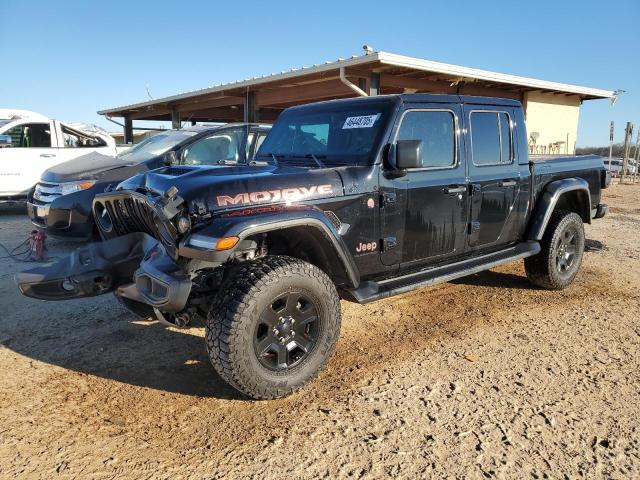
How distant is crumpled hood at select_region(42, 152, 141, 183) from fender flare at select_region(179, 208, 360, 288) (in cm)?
448

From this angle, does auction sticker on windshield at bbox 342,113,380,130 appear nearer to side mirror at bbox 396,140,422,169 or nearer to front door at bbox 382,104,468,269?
front door at bbox 382,104,468,269

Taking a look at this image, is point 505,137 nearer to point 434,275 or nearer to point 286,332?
point 434,275

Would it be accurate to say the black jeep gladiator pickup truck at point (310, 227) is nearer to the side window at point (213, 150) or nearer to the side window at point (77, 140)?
the side window at point (213, 150)

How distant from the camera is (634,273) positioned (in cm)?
602

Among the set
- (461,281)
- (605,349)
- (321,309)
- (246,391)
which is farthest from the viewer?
(461,281)

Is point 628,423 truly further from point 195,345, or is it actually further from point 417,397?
point 195,345

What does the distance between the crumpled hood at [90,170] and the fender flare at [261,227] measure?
448 centimetres

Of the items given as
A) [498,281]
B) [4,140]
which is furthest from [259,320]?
[4,140]

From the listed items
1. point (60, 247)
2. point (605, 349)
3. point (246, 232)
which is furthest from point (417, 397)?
point (60, 247)

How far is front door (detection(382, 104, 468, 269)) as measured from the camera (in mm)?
3768

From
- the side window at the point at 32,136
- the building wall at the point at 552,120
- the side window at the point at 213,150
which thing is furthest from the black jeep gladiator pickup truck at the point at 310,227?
the building wall at the point at 552,120

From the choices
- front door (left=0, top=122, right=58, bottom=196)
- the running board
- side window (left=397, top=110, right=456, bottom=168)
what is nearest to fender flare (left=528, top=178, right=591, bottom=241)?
the running board

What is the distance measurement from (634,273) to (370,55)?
6419 millimetres

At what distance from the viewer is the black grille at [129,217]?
2965 mm
